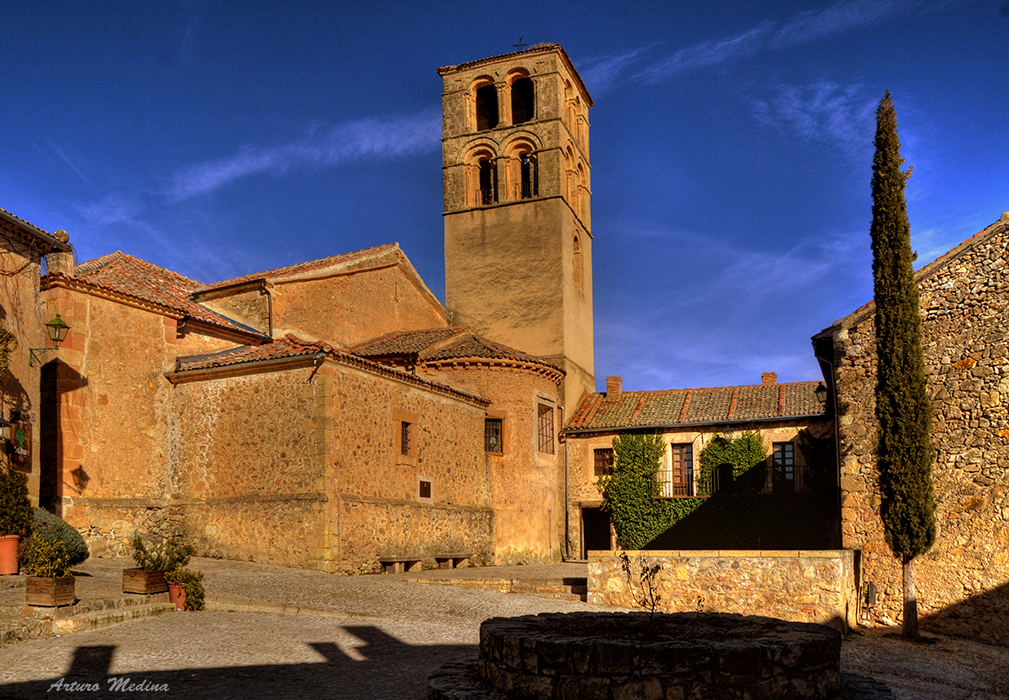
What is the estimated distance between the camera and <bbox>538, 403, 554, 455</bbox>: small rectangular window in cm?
2600

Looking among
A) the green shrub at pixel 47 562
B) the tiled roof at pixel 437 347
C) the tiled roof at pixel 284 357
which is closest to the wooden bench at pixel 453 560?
the tiled roof at pixel 284 357

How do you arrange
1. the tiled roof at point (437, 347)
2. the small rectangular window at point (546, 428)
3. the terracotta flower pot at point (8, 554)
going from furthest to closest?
the small rectangular window at point (546, 428) → the tiled roof at point (437, 347) → the terracotta flower pot at point (8, 554)

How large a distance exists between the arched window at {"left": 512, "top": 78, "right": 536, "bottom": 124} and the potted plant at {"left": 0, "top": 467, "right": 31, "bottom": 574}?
75.0 feet

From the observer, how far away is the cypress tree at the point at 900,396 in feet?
44.1

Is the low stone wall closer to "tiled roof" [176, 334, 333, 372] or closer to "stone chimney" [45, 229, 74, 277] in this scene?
"tiled roof" [176, 334, 333, 372]

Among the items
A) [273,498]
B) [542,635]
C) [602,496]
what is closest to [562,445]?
[602,496]

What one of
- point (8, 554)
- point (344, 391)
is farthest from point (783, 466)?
point (8, 554)

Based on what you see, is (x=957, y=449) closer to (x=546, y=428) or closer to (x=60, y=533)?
(x=546, y=428)

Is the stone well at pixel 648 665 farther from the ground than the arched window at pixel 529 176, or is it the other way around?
the arched window at pixel 529 176

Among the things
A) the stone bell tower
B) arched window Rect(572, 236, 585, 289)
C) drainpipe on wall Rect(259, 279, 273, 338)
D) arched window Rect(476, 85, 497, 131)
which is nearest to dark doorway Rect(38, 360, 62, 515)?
drainpipe on wall Rect(259, 279, 273, 338)

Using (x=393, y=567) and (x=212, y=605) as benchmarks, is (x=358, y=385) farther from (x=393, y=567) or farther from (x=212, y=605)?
(x=212, y=605)

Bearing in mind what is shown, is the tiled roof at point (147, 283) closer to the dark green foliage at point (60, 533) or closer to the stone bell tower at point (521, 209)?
the dark green foliage at point (60, 533)

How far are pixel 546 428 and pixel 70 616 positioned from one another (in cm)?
1738

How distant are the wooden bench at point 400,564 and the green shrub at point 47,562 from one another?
8715 millimetres
